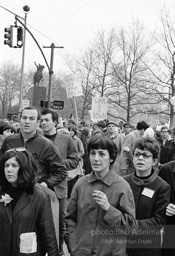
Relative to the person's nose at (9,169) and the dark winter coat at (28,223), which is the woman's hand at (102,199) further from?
the person's nose at (9,169)

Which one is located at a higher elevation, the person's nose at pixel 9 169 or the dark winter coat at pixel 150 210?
the person's nose at pixel 9 169

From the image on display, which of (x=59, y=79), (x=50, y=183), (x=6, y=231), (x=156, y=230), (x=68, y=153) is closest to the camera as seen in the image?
(x=6, y=231)

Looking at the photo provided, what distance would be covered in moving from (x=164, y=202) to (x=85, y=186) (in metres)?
0.85

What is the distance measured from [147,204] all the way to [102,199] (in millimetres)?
846

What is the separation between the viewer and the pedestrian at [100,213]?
3.40m

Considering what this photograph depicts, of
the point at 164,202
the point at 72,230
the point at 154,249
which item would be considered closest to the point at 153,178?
the point at 164,202

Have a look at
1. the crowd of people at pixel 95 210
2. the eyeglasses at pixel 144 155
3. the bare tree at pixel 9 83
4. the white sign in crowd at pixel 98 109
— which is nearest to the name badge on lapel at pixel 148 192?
the crowd of people at pixel 95 210

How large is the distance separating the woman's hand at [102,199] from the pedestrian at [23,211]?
19.5 inches

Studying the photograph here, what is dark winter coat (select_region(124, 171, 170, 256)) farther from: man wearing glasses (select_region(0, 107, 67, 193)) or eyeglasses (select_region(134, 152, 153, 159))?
man wearing glasses (select_region(0, 107, 67, 193))

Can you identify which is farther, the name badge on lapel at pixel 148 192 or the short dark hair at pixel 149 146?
the short dark hair at pixel 149 146

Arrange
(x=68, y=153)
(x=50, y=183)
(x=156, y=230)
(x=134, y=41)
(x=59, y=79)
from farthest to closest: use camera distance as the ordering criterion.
Result: (x=59, y=79)
(x=134, y=41)
(x=68, y=153)
(x=50, y=183)
(x=156, y=230)

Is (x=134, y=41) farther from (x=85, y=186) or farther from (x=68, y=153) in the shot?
(x=85, y=186)

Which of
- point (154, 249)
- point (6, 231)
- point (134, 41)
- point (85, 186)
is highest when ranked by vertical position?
point (134, 41)

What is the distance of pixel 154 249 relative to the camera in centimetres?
399
